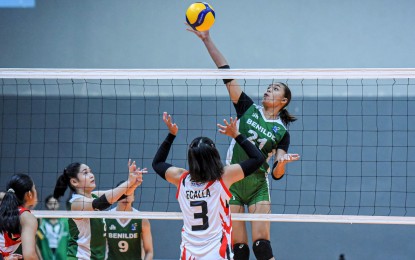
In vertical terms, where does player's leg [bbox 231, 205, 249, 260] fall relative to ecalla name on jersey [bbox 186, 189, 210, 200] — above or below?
below

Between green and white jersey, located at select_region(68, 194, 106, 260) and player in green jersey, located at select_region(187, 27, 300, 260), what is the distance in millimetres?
1452

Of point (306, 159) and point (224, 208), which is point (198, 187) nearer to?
point (224, 208)

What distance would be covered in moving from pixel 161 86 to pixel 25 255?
5.76 metres

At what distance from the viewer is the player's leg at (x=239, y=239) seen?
6.62 m

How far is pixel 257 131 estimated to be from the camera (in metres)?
6.74

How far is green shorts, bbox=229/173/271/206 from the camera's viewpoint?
671cm

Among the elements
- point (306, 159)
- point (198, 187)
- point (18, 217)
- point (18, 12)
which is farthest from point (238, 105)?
point (18, 12)

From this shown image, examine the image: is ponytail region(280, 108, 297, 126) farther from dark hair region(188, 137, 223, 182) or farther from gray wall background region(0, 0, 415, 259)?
gray wall background region(0, 0, 415, 259)

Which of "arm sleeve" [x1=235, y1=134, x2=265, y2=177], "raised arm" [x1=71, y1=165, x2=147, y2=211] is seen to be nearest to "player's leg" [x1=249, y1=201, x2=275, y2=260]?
"raised arm" [x1=71, y1=165, x2=147, y2=211]

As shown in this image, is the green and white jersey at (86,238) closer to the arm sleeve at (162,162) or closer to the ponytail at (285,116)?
the arm sleeve at (162,162)

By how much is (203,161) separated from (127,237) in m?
2.35

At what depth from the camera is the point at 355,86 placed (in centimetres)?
1073

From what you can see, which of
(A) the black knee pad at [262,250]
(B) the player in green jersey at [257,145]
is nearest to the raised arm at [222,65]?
(B) the player in green jersey at [257,145]

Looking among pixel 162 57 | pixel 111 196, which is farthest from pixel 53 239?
pixel 111 196
